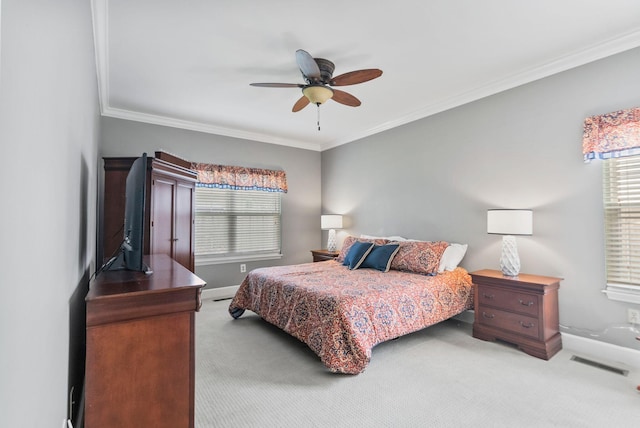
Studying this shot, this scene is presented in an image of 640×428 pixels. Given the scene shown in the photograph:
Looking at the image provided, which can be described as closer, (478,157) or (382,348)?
(382,348)

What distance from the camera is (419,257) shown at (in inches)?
139

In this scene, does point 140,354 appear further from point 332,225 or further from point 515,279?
point 332,225

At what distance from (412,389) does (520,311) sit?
1.36m

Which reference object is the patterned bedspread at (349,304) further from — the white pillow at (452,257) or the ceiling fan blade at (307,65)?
the ceiling fan blade at (307,65)

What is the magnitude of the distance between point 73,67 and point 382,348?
3.00 meters

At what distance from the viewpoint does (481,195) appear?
3600 millimetres

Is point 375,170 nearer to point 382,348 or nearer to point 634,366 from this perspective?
point 382,348

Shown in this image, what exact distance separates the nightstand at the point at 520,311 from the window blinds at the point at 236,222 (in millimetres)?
3422

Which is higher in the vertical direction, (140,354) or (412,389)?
(140,354)

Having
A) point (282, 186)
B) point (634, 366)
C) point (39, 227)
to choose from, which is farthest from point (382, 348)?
point (282, 186)

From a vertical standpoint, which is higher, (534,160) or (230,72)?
(230,72)

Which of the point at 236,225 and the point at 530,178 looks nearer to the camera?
the point at 530,178

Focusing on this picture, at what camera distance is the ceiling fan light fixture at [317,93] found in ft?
9.27

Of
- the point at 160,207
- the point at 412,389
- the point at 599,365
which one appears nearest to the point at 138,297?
the point at 412,389
